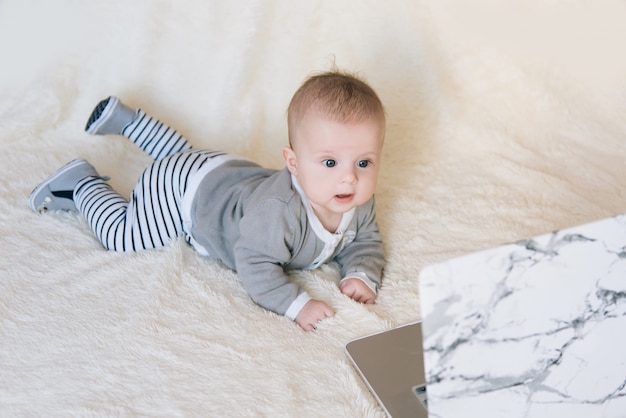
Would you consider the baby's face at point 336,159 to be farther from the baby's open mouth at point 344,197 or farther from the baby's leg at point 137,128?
the baby's leg at point 137,128

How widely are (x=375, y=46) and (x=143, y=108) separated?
0.57 meters

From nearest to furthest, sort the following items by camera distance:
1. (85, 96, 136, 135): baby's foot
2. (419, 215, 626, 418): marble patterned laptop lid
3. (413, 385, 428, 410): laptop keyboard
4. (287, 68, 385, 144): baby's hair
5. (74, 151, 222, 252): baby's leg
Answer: (419, 215, 626, 418): marble patterned laptop lid < (413, 385, 428, 410): laptop keyboard < (287, 68, 385, 144): baby's hair < (74, 151, 222, 252): baby's leg < (85, 96, 136, 135): baby's foot

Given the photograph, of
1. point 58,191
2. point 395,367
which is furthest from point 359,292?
point 58,191

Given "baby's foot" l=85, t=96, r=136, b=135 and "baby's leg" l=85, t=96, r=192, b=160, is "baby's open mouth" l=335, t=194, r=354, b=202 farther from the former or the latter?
"baby's foot" l=85, t=96, r=136, b=135

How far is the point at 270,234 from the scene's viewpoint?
4.31 ft

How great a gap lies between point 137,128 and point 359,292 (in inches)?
26.0

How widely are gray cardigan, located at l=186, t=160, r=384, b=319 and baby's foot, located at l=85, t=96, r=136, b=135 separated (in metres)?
0.33

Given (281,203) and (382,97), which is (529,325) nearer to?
(281,203)

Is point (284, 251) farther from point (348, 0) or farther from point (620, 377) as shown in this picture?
point (348, 0)

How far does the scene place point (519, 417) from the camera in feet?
3.21


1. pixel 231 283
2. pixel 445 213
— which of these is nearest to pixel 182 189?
pixel 231 283

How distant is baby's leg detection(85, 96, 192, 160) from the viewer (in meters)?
1.67

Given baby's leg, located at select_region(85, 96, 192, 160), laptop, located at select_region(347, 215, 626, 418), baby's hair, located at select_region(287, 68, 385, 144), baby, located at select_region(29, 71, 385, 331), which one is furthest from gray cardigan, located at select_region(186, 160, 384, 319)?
laptop, located at select_region(347, 215, 626, 418)

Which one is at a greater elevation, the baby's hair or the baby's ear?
the baby's hair
